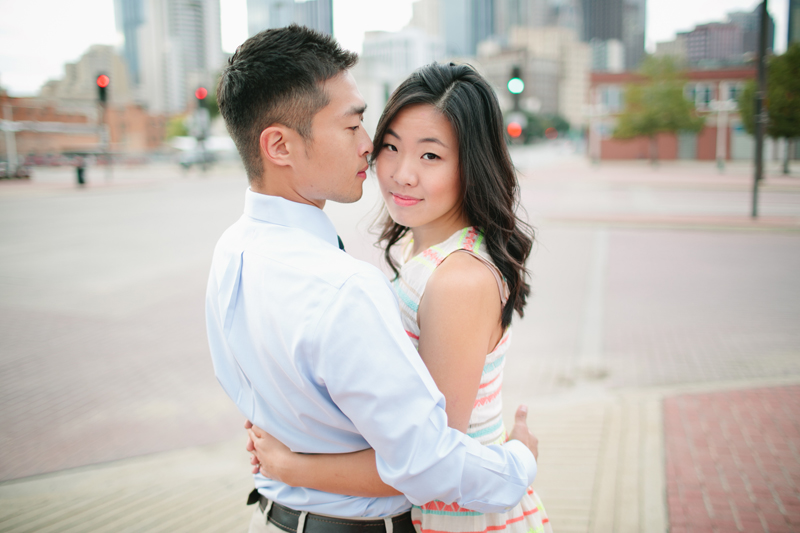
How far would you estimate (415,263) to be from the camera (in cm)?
160

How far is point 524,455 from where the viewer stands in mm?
1438

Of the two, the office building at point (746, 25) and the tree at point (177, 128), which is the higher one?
the office building at point (746, 25)

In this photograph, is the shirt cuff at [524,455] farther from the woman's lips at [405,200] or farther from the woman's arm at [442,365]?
the woman's lips at [405,200]

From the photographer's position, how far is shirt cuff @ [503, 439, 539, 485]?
1413 mm

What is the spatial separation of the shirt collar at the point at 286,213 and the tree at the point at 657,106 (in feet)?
155

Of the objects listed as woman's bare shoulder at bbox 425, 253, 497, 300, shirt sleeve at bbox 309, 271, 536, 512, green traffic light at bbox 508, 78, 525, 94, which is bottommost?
shirt sleeve at bbox 309, 271, 536, 512

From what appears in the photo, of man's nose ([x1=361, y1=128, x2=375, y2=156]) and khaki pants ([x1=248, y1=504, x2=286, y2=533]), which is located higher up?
man's nose ([x1=361, y1=128, x2=375, y2=156])

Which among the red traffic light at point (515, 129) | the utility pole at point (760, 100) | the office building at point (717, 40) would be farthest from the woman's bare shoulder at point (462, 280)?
the office building at point (717, 40)

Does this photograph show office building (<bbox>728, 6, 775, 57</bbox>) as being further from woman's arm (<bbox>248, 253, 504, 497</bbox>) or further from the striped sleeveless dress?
woman's arm (<bbox>248, 253, 504, 497</bbox>)

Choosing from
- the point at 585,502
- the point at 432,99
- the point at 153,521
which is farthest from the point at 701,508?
the point at 153,521

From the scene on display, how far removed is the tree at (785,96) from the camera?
100 ft

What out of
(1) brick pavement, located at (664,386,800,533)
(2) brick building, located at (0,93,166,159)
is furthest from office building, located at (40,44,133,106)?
(1) brick pavement, located at (664,386,800,533)

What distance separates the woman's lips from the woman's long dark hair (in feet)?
0.47

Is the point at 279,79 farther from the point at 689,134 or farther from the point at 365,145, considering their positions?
the point at 689,134
